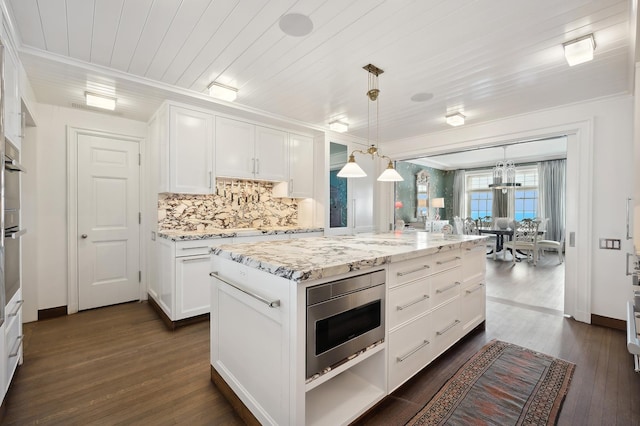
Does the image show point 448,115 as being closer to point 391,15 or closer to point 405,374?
point 391,15

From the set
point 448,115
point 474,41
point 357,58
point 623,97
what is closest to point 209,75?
point 357,58

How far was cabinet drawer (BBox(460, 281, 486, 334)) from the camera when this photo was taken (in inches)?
102

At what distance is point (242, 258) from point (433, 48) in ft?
6.88

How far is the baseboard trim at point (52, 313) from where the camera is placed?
320cm

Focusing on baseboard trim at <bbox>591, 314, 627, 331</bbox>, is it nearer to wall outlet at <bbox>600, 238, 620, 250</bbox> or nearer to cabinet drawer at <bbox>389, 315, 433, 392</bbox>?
wall outlet at <bbox>600, 238, 620, 250</bbox>

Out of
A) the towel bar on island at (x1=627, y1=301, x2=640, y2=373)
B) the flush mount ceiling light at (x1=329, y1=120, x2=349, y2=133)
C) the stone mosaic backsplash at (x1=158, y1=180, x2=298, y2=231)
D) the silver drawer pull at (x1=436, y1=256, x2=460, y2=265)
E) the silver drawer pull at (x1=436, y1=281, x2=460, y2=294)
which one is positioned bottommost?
the towel bar on island at (x1=627, y1=301, x2=640, y2=373)

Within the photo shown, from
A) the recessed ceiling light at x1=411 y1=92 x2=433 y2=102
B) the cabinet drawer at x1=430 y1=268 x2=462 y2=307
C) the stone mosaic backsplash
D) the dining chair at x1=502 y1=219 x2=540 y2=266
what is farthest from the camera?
the dining chair at x1=502 y1=219 x2=540 y2=266

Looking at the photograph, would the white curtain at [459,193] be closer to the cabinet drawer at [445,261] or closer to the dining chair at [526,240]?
the dining chair at [526,240]

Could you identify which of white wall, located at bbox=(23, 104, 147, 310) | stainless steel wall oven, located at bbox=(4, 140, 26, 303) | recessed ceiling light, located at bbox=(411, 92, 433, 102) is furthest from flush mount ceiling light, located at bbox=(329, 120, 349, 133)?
stainless steel wall oven, located at bbox=(4, 140, 26, 303)

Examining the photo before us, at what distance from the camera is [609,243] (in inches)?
121

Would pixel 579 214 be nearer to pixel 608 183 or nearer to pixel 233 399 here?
pixel 608 183

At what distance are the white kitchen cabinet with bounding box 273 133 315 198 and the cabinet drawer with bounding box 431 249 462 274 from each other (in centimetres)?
249

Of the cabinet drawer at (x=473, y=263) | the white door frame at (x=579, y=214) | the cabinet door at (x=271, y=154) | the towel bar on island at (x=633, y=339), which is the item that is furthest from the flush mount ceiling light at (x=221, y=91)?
the white door frame at (x=579, y=214)

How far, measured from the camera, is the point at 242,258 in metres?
1.64
